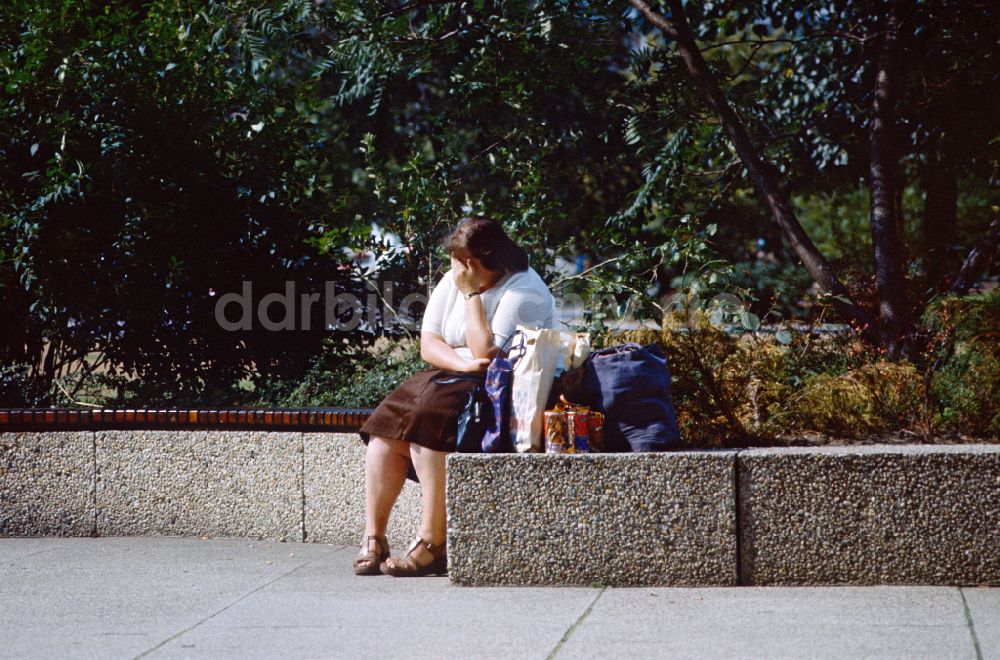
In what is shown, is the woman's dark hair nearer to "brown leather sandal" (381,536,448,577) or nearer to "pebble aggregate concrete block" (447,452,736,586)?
"pebble aggregate concrete block" (447,452,736,586)

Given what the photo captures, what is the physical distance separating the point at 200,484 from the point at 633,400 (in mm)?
2613

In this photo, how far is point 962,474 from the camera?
4.61 meters

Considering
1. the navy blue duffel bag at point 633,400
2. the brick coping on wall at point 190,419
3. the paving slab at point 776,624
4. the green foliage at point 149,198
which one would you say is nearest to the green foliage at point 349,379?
the green foliage at point 149,198

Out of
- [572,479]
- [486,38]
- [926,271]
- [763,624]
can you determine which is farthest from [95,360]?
[926,271]

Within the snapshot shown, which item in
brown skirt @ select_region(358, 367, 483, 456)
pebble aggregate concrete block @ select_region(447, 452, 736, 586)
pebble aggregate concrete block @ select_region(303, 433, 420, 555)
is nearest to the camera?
pebble aggregate concrete block @ select_region(447, 452, 736, 586)

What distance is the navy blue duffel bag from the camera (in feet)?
16.2

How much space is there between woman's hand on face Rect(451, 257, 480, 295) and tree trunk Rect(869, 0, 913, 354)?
2931mm

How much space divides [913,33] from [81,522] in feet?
21.5

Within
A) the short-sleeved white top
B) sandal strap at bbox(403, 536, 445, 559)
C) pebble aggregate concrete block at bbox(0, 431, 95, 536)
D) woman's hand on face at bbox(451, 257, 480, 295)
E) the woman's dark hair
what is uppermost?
the woman's dark hair

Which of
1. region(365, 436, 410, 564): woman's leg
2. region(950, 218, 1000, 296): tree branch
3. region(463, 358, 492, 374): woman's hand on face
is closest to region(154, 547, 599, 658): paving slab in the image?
region(365, 436, 410, 564): woman's leg

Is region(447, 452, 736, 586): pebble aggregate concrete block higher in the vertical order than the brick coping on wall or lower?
lower

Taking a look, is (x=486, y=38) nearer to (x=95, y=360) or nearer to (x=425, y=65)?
(x=425, y=65)

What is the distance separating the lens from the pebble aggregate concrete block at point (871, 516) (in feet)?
15.1

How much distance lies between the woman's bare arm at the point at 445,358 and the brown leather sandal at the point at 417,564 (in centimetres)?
76
